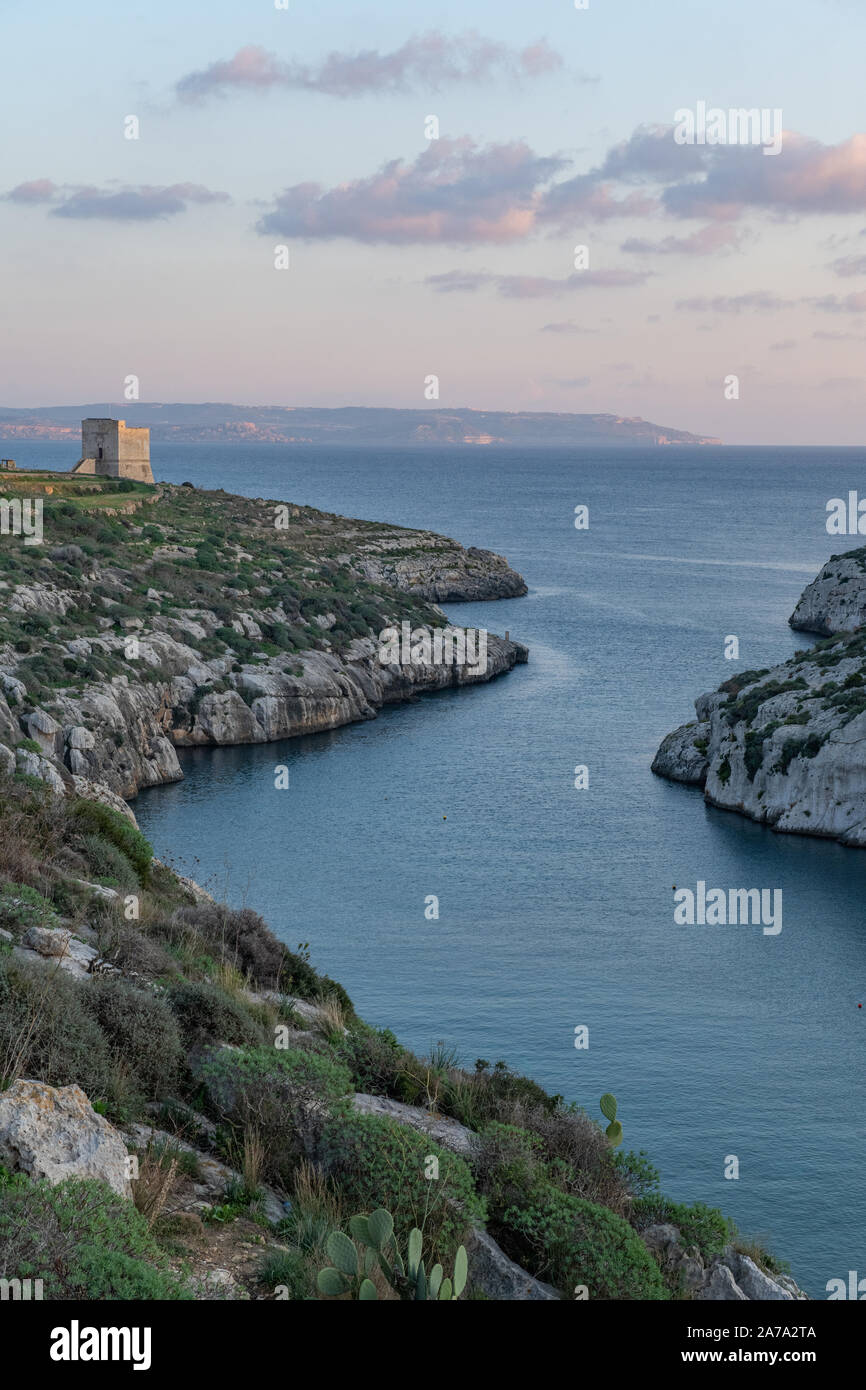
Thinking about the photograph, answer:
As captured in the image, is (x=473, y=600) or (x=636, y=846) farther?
(x=473, y=600)

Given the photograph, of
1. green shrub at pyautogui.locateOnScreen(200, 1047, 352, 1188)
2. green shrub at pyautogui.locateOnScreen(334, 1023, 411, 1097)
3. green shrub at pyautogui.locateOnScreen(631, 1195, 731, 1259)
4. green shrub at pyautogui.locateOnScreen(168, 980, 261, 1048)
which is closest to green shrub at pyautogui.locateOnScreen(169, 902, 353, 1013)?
green shrub at pyautogui.locateOnScreen(334, 1023, 411, 1097)

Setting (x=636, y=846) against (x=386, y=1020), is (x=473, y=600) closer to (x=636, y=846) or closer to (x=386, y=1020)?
(x=636, y=846)

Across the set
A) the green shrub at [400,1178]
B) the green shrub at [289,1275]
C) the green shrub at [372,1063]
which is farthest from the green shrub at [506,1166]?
the green shrub at [289,1275]

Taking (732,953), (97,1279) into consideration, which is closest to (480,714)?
(732,953)

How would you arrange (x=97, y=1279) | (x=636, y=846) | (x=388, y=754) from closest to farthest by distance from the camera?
(x=97, y=1279)
(x=636, y=846)
(x=388, y=754)

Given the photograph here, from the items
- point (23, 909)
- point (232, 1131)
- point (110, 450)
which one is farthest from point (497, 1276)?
point (110, 450)

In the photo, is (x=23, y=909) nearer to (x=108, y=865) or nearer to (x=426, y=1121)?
(x=108, y=865)

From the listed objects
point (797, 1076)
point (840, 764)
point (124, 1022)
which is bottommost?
point (797, 1076)
